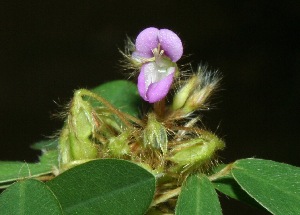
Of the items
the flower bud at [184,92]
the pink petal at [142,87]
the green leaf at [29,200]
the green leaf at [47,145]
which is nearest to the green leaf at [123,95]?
the green leaf at [47,145]

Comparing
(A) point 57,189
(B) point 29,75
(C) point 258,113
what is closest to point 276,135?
(C) point 258,113

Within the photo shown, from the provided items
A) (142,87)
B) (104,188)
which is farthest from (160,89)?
(104,188)

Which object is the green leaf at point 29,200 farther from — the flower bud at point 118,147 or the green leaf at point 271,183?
the green leaf at point 271,183

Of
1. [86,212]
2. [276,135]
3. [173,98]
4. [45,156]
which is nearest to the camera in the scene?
[86,212]

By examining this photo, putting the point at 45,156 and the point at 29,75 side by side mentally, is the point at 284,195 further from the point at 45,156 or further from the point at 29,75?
the point at 29,75

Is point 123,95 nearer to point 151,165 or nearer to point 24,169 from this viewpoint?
point 24,169

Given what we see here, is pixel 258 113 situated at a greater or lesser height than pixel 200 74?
lesser
